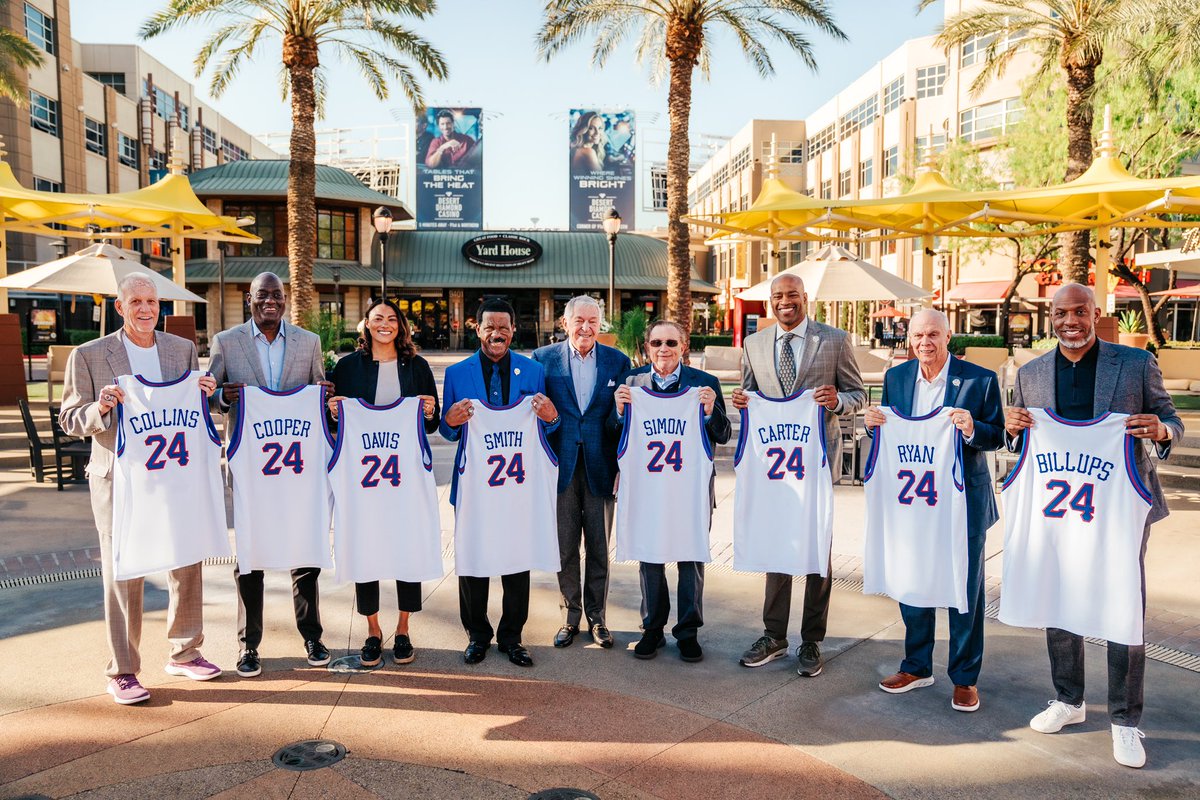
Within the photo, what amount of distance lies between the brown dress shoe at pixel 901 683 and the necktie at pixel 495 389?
272 cm

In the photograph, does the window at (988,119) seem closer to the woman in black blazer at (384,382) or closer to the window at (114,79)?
the woman in black blazer at (384,382)

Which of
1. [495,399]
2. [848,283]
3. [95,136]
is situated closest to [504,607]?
[495,399]

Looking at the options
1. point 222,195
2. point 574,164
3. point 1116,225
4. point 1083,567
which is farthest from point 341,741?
point 574,164

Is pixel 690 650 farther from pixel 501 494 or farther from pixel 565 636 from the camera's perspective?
pixel 501 494

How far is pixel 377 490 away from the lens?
16.6 feet

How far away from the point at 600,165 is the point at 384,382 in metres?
46.4

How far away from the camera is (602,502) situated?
5.52 metres

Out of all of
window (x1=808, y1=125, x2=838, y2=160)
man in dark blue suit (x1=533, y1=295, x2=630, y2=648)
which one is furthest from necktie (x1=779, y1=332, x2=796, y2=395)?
window (x1=808, y1=125, x2=838, y2=160)

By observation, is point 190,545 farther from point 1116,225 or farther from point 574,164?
point 574,164

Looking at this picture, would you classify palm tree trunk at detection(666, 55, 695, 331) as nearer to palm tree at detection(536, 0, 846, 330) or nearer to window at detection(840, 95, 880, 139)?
palm tree at detection(536, 0, 846, 330)

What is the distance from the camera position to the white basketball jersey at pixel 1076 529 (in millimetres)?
4066

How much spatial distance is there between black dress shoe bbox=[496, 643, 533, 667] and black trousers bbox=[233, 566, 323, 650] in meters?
1.13

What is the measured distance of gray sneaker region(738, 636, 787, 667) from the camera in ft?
17.0

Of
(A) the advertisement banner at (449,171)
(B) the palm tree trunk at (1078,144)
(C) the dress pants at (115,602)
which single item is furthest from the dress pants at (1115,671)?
(A) the advertisement banner at (449,171)
